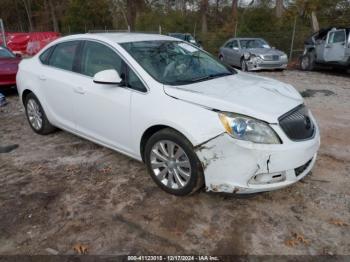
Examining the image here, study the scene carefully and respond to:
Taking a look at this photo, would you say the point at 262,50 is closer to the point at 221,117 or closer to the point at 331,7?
the point at 331,7

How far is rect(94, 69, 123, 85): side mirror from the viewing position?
3.61m

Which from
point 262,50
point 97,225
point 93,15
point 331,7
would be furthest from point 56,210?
point 93,15

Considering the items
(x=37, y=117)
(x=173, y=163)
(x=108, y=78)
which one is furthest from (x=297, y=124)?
(x=37, y=117)

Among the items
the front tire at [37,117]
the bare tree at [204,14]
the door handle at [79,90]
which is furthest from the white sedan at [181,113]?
the bare tree at [204,14]

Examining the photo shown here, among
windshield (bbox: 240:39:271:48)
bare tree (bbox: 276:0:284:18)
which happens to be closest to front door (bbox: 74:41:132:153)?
windshield (bbox: 240:39:271:48)

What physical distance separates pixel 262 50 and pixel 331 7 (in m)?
8.33

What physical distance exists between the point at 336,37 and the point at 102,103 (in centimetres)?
1093

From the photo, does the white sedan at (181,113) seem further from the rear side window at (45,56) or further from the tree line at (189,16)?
the tree line at (189,16)

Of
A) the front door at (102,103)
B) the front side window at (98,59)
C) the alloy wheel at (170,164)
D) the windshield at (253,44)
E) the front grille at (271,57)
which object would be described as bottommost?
the front grille at (271,57)

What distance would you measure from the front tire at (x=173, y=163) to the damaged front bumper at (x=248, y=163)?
122mm

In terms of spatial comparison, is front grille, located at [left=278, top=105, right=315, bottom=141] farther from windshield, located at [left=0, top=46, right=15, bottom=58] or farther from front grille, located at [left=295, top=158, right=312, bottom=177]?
windshield, located at [left=0, top=46, right=15, bottom=58]

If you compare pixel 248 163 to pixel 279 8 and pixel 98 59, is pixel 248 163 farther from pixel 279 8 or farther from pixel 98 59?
pixel 279 8

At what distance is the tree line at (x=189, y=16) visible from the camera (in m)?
18.5

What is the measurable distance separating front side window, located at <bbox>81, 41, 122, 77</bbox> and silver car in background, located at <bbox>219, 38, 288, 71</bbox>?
9.66 m
